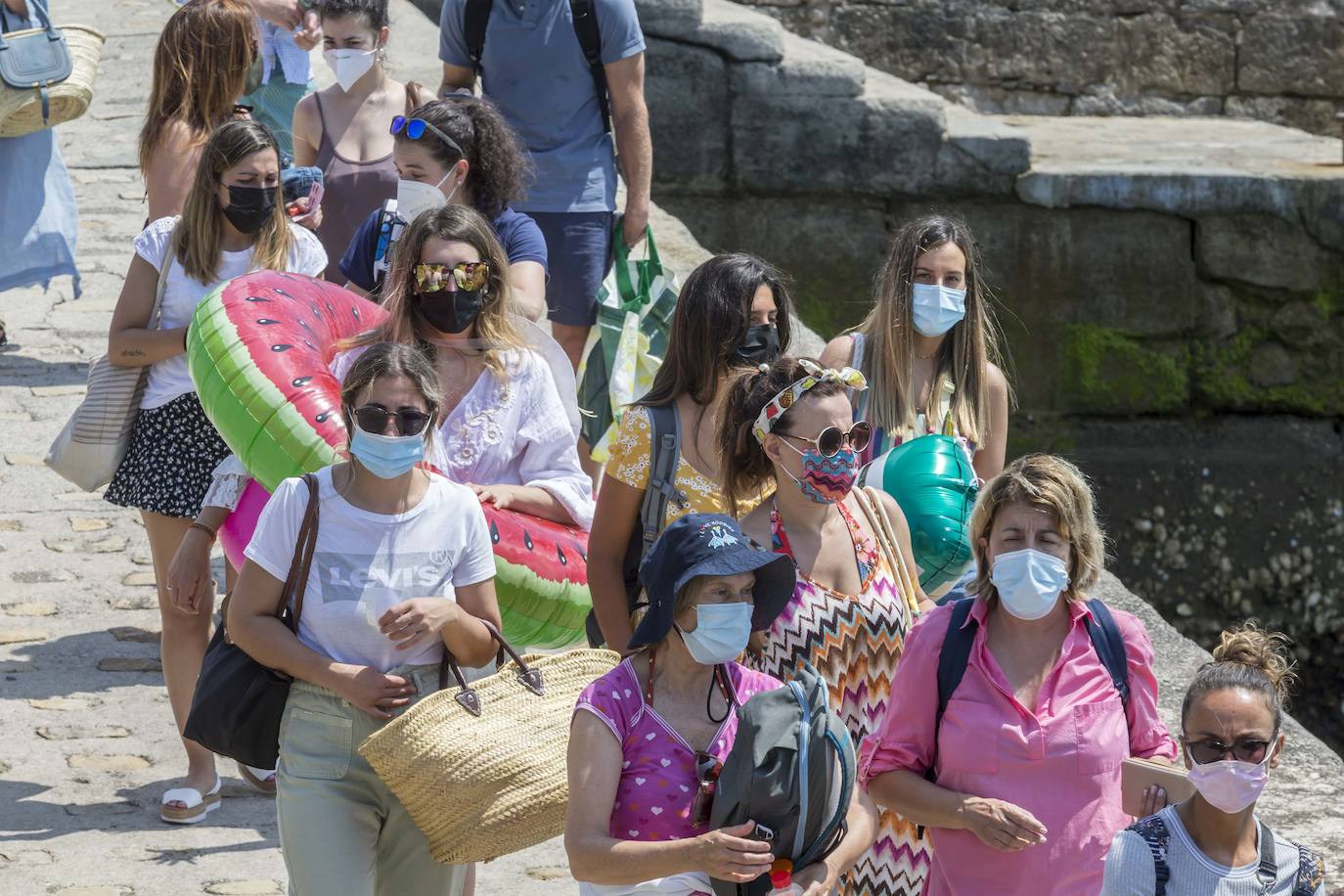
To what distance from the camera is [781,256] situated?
10.6m

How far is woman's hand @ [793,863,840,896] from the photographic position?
2.99 m

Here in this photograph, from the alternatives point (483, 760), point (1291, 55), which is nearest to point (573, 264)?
point (483, 760)

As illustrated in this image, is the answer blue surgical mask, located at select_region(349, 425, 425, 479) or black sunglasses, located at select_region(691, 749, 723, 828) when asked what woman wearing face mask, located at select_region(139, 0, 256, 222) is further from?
black sunglasses, located at select_region(691, 749, 723, 828)

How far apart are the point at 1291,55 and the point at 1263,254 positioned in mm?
3190

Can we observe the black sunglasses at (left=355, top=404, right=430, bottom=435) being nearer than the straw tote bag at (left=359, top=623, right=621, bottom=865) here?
No

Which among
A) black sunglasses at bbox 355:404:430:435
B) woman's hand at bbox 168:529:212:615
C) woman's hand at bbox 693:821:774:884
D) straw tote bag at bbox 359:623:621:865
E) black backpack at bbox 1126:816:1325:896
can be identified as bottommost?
woman's hand at bbox 168:529:212:615

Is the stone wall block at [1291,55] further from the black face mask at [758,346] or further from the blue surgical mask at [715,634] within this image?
the blue surgical mask at [715,634]

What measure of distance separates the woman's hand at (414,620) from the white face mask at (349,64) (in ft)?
8.51

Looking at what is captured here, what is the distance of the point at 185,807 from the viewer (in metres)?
4.82

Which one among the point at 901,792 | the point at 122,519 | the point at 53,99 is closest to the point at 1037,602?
the point at 901,792

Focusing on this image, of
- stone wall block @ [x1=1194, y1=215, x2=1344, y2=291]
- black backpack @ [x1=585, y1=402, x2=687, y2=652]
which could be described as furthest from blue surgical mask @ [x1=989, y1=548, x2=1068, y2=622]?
stone wall block @ [x1=1194, y1=215, x2=1344, y2=291]

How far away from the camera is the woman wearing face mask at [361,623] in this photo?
3445 mm

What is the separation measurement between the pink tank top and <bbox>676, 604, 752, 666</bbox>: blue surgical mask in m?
2.79

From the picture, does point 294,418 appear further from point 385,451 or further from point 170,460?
point 170,460
